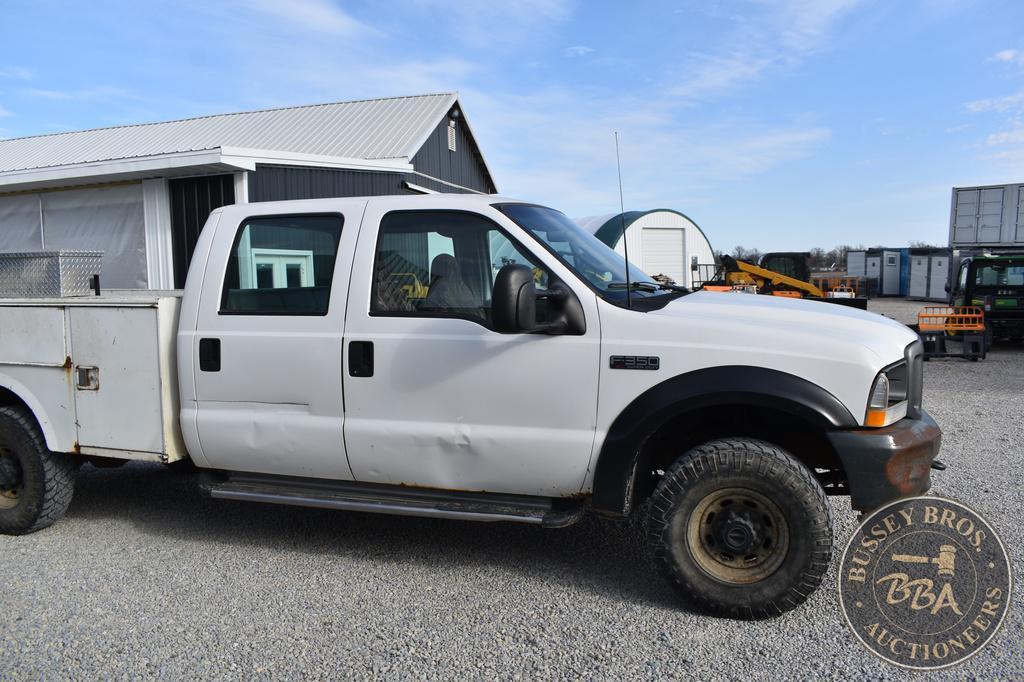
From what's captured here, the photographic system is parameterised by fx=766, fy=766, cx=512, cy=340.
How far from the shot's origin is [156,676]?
3.20m

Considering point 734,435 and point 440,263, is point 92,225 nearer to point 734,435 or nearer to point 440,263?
point 440,263

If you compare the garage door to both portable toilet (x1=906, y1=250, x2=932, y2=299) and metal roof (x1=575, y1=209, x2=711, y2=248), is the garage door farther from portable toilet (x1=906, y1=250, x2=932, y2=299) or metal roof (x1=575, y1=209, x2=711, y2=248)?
portable toilet (x1=906, y1=250, x2=932, y2=299)

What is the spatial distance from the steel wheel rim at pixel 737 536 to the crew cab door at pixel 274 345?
74.2 inches

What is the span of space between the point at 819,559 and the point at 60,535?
15.0 ft

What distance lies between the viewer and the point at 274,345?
4.19 meters

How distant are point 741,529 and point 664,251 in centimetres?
2969

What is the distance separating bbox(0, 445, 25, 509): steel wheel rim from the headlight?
499cm

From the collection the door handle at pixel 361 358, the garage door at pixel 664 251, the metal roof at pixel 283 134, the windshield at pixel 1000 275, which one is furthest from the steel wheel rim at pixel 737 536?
the garage door at pixel 664 251

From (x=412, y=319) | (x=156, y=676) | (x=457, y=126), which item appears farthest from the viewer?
(x=457, y=126)

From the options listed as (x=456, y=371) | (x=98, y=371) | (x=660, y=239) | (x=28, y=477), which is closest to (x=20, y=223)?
(x=28, y=477)

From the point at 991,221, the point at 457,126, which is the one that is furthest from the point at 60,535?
the point at 991,221

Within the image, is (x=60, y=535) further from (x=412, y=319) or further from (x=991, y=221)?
(x=991, y=221)

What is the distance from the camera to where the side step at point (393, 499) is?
3799 mm

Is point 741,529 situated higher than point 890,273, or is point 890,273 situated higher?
point 890,273
